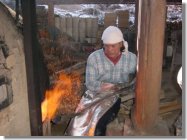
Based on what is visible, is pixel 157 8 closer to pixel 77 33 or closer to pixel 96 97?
pixel 96 97

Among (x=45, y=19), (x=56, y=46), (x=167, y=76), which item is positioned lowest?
(x=167, y=76)

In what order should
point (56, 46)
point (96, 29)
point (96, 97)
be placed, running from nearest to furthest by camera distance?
point (96, 97) < point (56, 46) < point (96, 29)

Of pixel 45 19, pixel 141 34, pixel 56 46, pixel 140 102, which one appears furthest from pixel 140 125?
pixel 45 19

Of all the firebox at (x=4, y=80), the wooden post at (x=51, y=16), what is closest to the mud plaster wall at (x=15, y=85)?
the firebox at (x=4, y=80)

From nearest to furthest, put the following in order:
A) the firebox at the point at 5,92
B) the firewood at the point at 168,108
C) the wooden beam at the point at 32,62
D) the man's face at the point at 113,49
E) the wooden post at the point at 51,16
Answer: the firebox at the point at 5,92 → the wooden beam at the point at 32,62 → the man's face at the point at 113,49 → the firewood at the point at 168,108 → the wooden post at the point at 51,16

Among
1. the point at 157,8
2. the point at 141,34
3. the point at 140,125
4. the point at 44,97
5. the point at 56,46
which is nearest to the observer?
the point at 157,8

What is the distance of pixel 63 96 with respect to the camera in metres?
7.39

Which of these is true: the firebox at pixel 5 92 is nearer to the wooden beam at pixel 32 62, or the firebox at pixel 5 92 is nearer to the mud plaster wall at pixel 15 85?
the mud plaster wall at pixel 15 85

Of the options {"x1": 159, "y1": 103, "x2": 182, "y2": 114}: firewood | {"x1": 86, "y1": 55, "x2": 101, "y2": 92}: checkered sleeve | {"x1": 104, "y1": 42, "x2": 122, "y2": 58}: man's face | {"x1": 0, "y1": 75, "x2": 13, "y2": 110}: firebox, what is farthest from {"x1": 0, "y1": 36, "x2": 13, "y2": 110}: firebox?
→ {"x1": 159, "y1": 103, "x2": 182, "y2": 114}: firewood

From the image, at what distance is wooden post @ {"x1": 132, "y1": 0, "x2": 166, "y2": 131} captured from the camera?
296cm

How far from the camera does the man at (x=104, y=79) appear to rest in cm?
457

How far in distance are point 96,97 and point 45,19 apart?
852 centimetres

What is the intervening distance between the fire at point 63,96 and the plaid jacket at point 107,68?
1.00m

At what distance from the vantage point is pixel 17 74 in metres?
4.21
